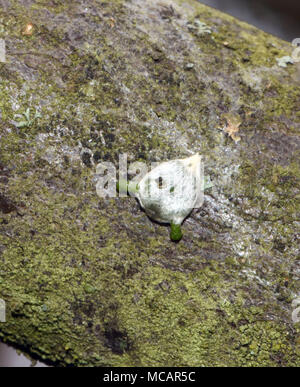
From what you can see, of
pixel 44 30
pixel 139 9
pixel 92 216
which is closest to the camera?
pixel 92 216

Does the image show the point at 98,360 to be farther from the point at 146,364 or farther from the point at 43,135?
the point at 43,135

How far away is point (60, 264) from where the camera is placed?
1.89 meters

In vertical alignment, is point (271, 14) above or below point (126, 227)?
above

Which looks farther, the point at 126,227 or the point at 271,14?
the point at 271,14

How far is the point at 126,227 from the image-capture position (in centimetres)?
190

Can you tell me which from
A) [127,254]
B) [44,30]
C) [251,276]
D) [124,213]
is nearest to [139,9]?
[44,30]

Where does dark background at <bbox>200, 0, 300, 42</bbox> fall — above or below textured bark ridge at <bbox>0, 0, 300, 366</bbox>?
above

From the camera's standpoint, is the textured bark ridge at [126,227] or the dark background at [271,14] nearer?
the textured bark ridge at [126,227]

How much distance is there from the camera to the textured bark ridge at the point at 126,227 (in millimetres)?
1883

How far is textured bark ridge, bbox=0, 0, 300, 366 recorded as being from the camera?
1.88 meters

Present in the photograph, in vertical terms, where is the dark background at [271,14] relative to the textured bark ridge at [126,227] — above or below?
above

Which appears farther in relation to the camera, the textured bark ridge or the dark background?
the dark background
